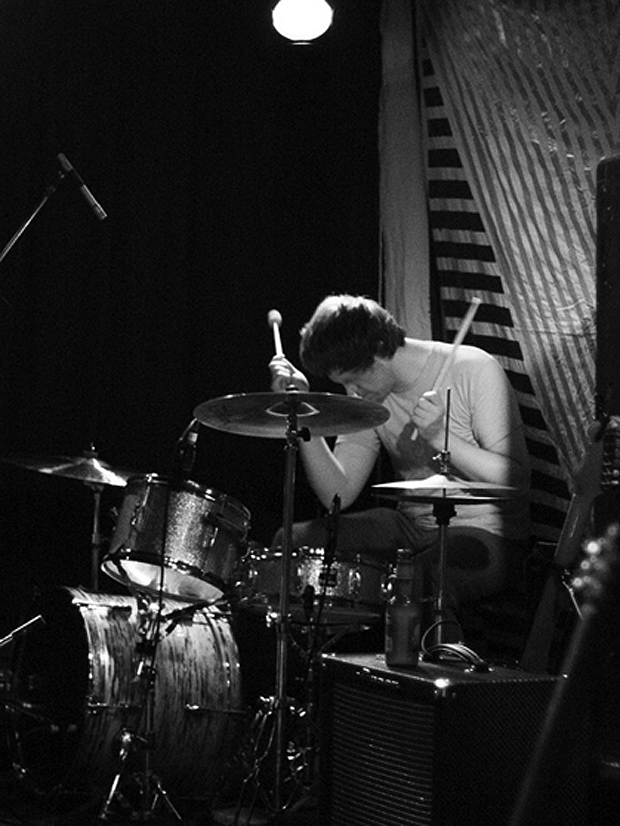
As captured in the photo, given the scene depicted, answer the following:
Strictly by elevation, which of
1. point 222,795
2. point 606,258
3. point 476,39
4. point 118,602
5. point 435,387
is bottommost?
point 222,795

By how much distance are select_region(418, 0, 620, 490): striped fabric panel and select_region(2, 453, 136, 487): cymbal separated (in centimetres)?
157

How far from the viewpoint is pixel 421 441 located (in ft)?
13.8

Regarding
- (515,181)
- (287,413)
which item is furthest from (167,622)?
(515,181)

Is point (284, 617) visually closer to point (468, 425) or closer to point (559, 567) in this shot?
point (559, 567)

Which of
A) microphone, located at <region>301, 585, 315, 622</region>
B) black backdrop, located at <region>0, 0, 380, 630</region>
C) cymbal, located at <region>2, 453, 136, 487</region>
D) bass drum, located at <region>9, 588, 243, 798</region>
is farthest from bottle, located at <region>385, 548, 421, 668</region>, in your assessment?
black backdrop, located at <region>0, 0, 380, 630</region>

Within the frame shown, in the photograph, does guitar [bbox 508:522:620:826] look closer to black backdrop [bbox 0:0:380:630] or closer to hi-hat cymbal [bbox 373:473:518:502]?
hi-hat cymbal [bbox 373:473:518:502]

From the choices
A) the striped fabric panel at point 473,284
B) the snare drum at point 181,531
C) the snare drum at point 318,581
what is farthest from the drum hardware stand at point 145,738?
the striped fabric panel at point 473,284

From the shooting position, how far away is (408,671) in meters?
2.62

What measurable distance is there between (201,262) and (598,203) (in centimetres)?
231

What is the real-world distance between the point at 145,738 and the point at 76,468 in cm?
88

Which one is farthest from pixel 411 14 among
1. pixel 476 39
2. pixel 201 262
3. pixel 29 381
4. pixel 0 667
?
pixel 0 667

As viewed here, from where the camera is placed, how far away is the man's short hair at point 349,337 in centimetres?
396

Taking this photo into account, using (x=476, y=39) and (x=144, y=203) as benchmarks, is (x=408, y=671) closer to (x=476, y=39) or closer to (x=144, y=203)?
(x=144, y=203)

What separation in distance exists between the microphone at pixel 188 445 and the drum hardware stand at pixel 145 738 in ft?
1.48
